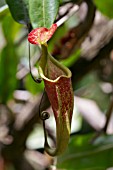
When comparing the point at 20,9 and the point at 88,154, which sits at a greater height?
the point at 20,9

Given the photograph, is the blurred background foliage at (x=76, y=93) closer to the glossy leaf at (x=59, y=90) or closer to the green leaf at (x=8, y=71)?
the green leaf at (x=8, y=71)

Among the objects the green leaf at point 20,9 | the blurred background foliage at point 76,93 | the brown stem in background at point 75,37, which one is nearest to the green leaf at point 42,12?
the green leaf at point 20,9

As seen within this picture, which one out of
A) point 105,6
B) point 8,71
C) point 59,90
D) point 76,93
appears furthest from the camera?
point 76,93

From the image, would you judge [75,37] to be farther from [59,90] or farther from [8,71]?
[59,90]

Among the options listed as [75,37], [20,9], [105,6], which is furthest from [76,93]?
[20,9]

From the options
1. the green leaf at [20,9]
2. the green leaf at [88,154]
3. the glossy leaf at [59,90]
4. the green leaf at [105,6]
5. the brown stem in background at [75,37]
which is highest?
the green leaf at [20,9]

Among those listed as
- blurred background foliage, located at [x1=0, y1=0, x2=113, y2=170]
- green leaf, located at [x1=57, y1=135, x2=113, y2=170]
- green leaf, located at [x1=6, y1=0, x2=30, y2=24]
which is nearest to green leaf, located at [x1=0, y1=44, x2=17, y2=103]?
blurred background foliage, located at [x1=0, y1=0, x2=113, y2=170]
